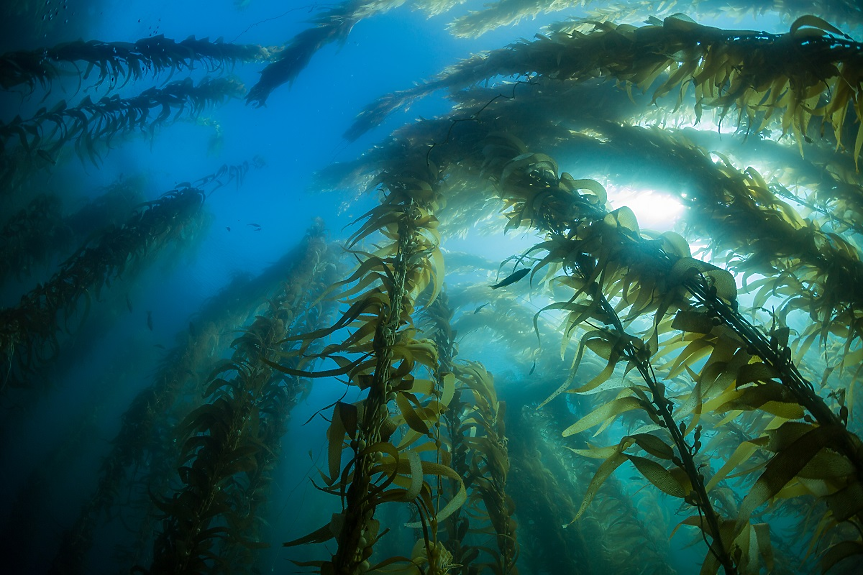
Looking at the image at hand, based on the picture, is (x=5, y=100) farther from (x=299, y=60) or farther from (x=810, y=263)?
(x=810, y=263)

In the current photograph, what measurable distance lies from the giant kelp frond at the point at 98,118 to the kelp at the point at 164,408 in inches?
147

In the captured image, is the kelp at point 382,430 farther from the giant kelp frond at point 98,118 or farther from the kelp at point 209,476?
the giant kelp frond at point 98,118

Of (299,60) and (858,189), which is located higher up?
(299,60)

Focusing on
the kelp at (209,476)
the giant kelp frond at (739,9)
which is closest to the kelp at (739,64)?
the kelp at (209,476)

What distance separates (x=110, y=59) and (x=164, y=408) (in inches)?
267

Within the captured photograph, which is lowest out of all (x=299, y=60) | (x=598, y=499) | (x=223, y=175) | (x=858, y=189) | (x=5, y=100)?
(x=598, y=499)

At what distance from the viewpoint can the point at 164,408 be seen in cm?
727

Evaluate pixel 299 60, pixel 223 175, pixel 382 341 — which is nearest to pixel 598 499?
pixel 382 341

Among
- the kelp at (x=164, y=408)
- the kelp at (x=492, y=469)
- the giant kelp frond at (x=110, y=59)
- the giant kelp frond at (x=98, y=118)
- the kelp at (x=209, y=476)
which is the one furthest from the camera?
the kelp at (x=164, y=408)

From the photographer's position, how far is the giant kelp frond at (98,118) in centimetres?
508

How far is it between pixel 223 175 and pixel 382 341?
12.3 m

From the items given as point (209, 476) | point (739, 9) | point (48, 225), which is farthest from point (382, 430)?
point (48, 225)

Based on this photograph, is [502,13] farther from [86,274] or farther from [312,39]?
[86,274]

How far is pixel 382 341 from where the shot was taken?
117 cm
